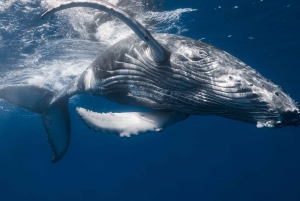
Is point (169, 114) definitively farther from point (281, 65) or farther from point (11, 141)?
point (11, 141)

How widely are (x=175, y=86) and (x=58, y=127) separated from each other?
16.1 feet

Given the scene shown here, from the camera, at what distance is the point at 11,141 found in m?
56.8

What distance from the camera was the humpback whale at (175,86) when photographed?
10.7 ft

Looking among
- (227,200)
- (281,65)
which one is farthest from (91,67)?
(227,200)

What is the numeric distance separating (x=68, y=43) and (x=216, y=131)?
2701 inches

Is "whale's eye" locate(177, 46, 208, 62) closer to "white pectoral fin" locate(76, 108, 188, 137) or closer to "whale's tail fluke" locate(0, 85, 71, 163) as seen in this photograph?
"white pectoral fin" locate(76, 108, 188, 137)

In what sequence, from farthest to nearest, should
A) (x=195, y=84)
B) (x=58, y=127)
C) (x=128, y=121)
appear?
(x=58, y=127) < (x=128, y=121) < (x=195, y=84)

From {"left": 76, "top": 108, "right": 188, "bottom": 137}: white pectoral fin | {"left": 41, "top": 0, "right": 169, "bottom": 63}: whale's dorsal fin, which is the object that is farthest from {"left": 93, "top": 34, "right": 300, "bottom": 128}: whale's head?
{"left": 41, "top": 0, "right": 169, "bottom": 63}: whale's dorsal fin

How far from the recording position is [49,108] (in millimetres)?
7621

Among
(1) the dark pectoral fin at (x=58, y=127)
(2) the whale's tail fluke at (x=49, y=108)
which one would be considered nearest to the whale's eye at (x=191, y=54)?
(2) the whale's tail fluke at (x=49, y=108)

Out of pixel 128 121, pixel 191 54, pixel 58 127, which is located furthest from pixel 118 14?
pixel 58 127

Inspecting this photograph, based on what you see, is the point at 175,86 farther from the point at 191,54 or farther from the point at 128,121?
the point at 128,121

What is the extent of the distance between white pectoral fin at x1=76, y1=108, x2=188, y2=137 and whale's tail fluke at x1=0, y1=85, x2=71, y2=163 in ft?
12.0

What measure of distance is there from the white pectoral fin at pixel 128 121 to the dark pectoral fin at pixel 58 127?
364 centimetres
